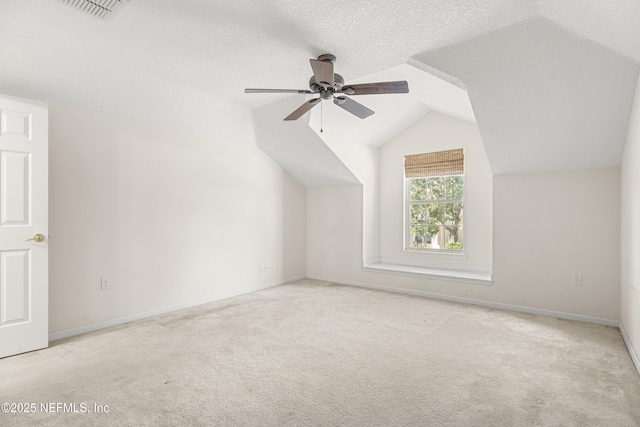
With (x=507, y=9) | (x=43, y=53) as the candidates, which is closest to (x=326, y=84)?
(x=507, y=9)

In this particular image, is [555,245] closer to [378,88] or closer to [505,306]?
[505,306]

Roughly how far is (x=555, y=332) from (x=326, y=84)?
3.21 metres

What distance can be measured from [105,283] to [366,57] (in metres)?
3.38

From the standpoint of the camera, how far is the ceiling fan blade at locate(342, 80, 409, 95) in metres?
2.58

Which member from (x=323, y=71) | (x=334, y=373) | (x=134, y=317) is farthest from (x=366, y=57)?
(x=134, y=317)

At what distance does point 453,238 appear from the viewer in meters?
5.07

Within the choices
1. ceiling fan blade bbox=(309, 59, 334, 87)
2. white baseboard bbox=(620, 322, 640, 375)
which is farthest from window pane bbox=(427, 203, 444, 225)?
ceiling fan blade bbox=(309, 59, 334, 87)

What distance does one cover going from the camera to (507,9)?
2141 millimetres

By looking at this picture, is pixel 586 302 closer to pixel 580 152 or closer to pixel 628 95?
pixel 580 152

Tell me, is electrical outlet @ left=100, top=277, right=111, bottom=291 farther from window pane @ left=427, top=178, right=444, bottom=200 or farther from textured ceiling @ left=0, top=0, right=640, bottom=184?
window pane @ left=427, top=178, right=444, bottom=200

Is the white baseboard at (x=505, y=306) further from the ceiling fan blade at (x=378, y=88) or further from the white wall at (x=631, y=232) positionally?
the ceiling fan blade at (x=378, y=88)

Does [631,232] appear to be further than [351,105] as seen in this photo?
No

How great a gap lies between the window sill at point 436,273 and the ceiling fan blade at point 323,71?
3.11 metres

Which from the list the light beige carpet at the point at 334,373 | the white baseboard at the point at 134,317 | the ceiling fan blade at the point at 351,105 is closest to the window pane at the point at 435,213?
the light beige carpet at the point at 334,373
